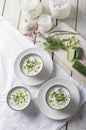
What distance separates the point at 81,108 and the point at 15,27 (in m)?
0.58

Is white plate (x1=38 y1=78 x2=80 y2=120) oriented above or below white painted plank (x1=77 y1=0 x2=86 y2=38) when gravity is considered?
below

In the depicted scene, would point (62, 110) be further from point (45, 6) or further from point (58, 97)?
point (45, 6)

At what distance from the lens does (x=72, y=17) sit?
1580mm

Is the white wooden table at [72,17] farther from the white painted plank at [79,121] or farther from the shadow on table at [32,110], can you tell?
the shadow on table at [32,110]

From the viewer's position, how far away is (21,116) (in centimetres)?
135

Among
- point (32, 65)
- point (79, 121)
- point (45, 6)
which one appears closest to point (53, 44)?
point (32, 65)

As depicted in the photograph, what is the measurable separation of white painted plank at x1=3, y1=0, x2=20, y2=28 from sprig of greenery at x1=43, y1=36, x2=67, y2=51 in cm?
23

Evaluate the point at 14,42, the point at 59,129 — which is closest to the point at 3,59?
the point at 14,42

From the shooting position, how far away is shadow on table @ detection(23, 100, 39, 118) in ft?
4.42

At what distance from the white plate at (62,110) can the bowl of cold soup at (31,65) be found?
9cm

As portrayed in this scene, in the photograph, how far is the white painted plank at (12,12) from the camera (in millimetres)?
1665

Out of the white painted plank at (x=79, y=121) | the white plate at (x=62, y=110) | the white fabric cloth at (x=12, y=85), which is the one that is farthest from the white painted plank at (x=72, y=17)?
the white painted plank at (x=79, y=121)

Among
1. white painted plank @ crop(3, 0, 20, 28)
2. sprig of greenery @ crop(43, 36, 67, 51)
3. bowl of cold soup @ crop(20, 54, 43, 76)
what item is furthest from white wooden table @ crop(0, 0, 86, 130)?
bowl of cold soup @ crop(20, 54, 43, 76)

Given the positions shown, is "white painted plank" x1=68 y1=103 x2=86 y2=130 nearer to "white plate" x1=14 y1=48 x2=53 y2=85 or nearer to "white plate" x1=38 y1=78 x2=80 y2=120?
"white plate" x1=38 y1=78 x2=80 y2=120
